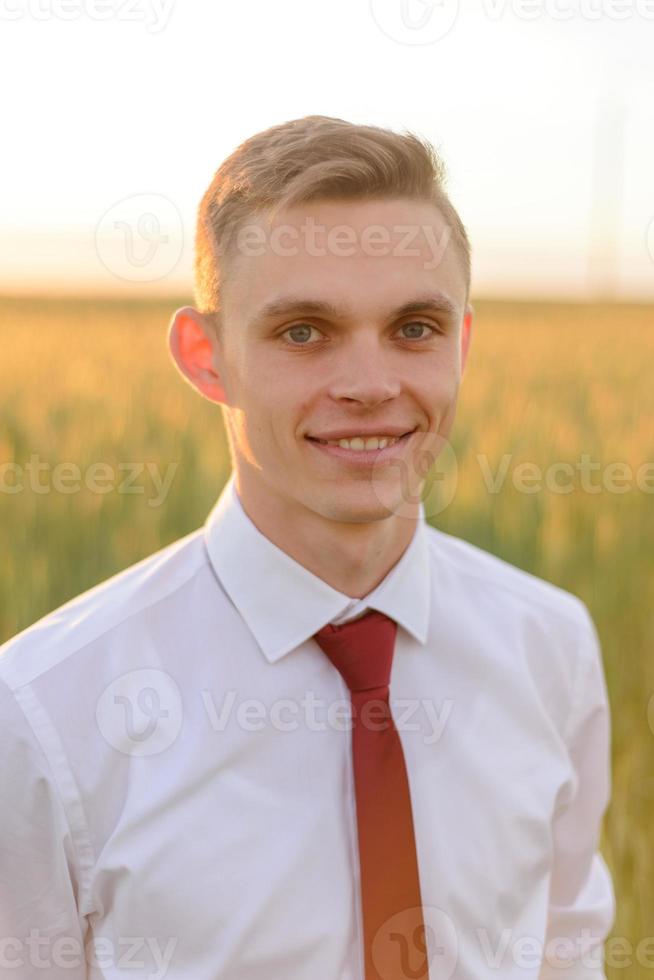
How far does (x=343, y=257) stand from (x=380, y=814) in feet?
2.02

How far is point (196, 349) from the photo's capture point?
1.35 meters

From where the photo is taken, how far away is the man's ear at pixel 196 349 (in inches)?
52.4

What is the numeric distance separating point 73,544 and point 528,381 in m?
1.75

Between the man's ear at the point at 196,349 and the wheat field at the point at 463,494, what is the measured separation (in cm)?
100

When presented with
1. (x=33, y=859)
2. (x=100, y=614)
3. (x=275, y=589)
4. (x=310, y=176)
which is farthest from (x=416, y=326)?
(x=33, y=859)

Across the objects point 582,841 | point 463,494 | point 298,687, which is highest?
point 298,687

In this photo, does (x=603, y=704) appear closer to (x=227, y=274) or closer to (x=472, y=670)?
(x=472, y=670)

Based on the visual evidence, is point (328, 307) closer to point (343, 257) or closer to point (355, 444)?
point (343, 257)

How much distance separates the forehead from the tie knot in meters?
0.37

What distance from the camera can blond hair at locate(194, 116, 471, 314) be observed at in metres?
1.19

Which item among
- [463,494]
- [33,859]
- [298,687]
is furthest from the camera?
[463,494]

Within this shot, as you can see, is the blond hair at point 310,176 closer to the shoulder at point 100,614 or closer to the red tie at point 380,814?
the shoulder at point 100,614

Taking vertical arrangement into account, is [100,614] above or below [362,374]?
below

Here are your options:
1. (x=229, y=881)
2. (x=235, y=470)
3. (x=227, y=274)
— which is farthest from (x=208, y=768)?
(x=227, y=274)
